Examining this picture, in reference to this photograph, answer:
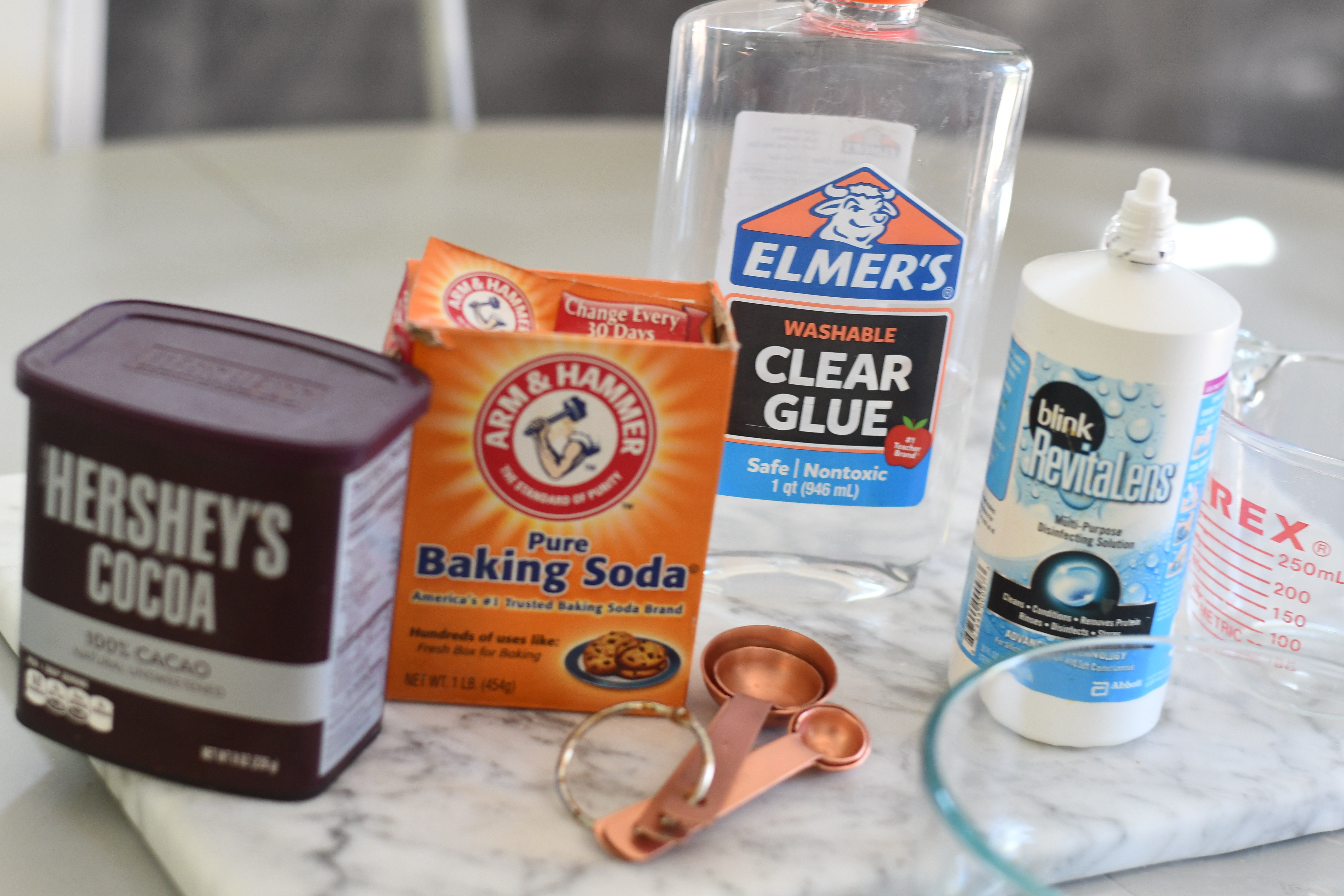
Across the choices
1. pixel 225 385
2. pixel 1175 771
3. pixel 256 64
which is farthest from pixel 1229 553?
pixel 256 64

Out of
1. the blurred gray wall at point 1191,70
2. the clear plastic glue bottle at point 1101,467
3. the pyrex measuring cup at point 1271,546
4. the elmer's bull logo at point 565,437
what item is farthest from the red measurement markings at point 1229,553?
the blurred gray wall at point 1191,70

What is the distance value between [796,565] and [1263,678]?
0.23 m

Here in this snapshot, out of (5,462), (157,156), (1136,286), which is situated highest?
(1136,286)

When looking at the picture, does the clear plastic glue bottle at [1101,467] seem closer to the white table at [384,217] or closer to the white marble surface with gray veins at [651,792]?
the white marble surface with gray veins at [651,792]

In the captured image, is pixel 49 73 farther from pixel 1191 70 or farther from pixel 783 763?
pixel 1191 70

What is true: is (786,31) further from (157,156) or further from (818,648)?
(157,156)

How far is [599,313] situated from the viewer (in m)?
0.58

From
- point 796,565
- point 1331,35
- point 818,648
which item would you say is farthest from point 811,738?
point 1331,35

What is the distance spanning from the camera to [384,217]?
1.23 metres

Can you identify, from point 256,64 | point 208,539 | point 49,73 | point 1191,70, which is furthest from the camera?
point 1191,70

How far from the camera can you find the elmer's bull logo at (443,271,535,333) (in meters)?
0.55

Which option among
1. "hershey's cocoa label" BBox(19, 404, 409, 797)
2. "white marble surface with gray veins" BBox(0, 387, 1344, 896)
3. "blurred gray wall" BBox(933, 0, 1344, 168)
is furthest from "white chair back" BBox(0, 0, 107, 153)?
"blurred gray wall" BBox(933, 0, 1344, 168)

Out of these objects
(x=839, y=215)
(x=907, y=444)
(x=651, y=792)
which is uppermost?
(x=839, y=215)

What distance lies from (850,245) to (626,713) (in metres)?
0.24
